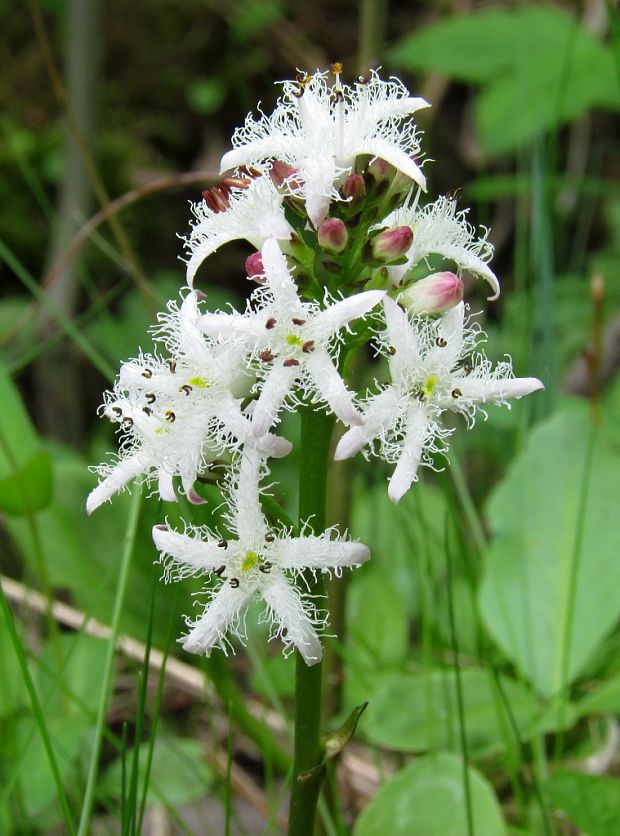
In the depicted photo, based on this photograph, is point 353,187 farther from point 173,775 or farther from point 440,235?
point 173,775

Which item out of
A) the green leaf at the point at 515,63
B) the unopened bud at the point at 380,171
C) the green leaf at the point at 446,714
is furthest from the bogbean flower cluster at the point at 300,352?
the green leaf at the point at 515,63

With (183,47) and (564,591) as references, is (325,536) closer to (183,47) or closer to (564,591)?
(564,591)

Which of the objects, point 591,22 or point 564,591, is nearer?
point 564,591

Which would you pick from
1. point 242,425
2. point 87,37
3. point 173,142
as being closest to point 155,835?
point 242,425

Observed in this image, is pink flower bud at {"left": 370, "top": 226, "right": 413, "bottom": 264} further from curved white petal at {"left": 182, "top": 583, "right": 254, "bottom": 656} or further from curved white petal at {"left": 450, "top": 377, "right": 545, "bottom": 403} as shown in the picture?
curved white petal at {"left": 182, "top": 583, "right": 254, "bottom": 656}

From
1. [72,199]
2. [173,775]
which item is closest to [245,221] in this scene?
[173,775]

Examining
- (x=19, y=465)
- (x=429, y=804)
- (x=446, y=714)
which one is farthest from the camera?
(x=19, y=465)
